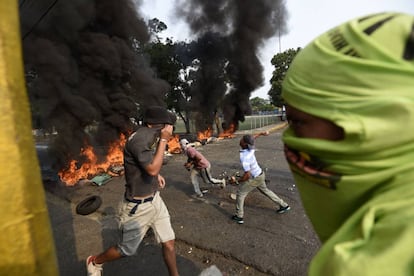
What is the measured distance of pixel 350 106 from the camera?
0.75 meters

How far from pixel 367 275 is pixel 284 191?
21.0ft

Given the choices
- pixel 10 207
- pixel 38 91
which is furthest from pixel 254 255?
pixel 38 91

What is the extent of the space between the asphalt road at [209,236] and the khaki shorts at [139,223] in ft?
2.16

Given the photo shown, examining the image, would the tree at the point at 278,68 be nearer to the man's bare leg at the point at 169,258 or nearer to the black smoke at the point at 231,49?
the black smoke at the point at 231,49

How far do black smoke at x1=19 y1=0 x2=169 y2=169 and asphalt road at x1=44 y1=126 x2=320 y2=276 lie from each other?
727cm

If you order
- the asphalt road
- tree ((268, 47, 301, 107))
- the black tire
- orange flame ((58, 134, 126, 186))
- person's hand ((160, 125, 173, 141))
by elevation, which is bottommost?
orange flame ((58, 134, 126, 186))

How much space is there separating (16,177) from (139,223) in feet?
8.17

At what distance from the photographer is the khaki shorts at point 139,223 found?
11.0 feet

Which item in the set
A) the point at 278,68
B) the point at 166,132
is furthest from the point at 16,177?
the point at 278,68

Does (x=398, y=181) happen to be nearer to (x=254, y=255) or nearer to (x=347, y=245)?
(x=347, y=245)

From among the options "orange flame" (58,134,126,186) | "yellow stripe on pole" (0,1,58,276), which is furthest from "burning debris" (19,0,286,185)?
"yellow stripe on pole" (0,1,58,276)

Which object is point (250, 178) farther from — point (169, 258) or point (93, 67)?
point (93, 67)

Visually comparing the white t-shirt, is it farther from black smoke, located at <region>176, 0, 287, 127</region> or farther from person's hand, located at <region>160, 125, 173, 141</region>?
black smoke, located at <region>176, 0, 287, 127</region>

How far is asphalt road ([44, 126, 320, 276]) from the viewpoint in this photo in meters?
3.90
